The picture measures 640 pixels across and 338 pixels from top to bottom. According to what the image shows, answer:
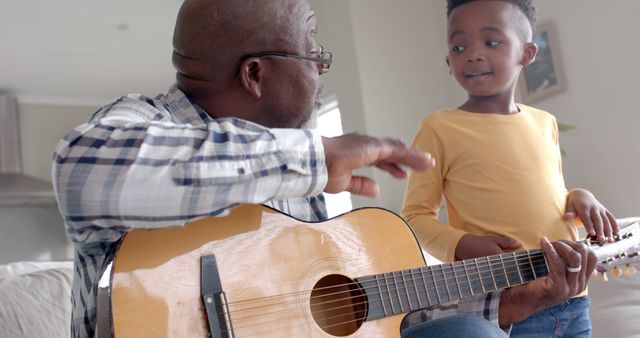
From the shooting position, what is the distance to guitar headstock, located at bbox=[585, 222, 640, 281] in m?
1.22

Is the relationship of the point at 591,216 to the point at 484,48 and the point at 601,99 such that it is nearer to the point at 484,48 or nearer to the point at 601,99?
the point at 484,48

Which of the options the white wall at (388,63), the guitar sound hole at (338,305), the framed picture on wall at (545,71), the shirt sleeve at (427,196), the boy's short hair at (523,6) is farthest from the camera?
the white wall at (388,63)

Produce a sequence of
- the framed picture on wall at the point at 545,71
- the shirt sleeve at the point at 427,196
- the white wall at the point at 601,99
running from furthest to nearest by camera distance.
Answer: the framed picture on wall at the point at 545,71 < the white wall at the point at 601,99 < the shirt sleeve at the point at 427,196

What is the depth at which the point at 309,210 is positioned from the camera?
3.49 feet

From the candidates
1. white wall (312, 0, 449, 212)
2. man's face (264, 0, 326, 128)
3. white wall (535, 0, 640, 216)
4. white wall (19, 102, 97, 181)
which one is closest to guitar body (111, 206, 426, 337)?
man's face (264, 0, 326, 128)

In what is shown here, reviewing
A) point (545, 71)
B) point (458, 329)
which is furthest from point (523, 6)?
point (545, 71)

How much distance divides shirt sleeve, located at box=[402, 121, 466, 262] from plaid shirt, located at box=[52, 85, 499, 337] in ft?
1.78

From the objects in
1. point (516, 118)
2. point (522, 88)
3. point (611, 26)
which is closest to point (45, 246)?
point (522, 88)

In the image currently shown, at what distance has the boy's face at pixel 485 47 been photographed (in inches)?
53.8

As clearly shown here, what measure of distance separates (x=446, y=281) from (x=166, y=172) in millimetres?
483

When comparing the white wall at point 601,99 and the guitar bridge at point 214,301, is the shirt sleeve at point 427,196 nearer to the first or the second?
the guitar bridge at point 214,301

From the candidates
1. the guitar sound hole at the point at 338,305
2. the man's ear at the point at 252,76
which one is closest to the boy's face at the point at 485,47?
the man's ear at the point at 252,76

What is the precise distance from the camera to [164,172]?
0.73 metres

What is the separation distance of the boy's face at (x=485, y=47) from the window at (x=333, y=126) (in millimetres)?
2096
